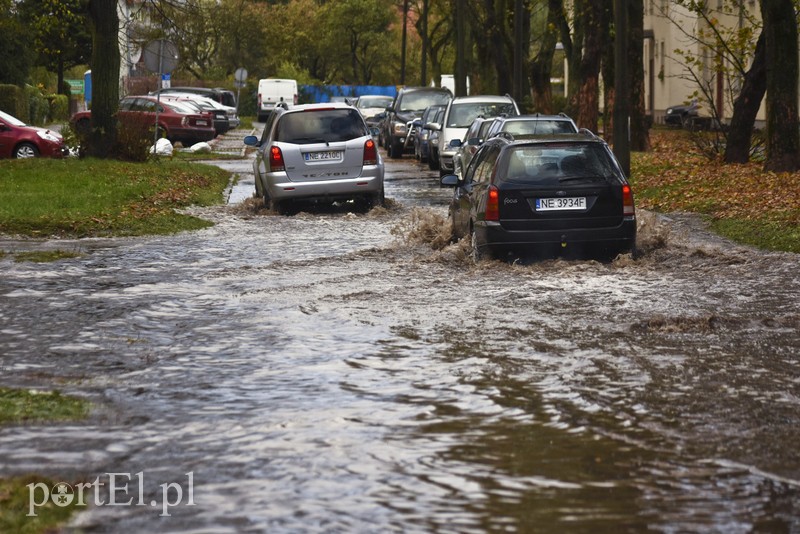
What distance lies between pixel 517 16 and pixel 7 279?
1164 inches

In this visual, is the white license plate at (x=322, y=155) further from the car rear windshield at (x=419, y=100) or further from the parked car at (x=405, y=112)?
the car rear windshield at (x=419, y=100)

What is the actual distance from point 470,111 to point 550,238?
19.7m

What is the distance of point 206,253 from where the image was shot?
16500 millimetres

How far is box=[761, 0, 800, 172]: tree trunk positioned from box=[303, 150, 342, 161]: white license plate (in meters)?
8.31

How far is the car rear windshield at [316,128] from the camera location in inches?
877

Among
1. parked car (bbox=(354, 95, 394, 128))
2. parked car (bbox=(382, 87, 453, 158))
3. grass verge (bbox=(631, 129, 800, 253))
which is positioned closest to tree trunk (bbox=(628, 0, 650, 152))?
grass verge (bbox=(631, 129, 800, 253))

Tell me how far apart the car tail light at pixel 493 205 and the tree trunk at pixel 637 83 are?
73.1ft

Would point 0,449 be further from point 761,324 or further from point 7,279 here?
point 7,279

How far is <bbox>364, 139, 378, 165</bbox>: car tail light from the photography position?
73.3 ft

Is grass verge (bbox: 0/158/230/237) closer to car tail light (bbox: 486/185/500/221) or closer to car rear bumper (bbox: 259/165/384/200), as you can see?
car rear bumper (bbox: 259/165/384/200)

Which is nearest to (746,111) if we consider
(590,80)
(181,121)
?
(590,80)

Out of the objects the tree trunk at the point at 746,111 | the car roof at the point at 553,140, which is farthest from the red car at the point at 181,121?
the car roof at the point at 553,140

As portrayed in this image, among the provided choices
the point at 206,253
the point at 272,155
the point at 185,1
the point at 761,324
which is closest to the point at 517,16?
the point at 185,1

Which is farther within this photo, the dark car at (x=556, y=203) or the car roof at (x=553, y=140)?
the car roof at (x=553, y=140)
